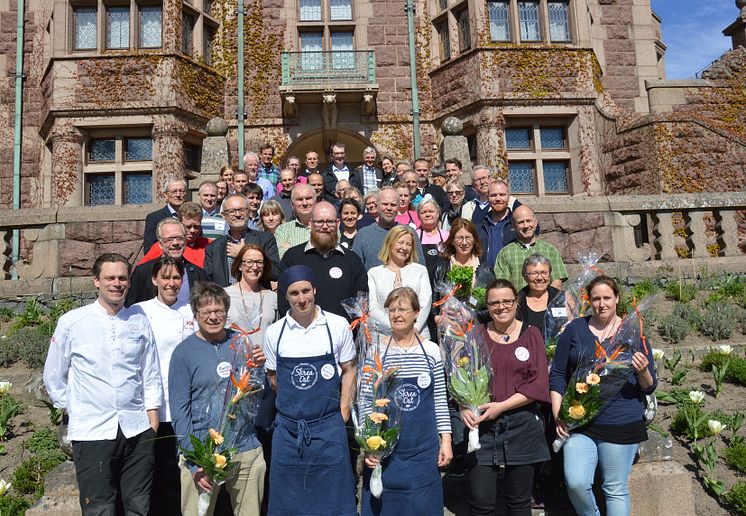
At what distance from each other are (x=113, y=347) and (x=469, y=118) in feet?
34.7

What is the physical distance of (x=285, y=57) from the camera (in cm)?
1315

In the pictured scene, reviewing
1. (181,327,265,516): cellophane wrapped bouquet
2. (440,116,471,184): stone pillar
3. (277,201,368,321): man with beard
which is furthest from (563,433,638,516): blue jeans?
(440,116,471,184): stone pillar

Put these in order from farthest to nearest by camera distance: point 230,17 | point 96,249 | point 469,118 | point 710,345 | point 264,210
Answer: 1. point 230,17
2. point 469,118
3. point 96,249
4. point 710,345
5. point 264,210

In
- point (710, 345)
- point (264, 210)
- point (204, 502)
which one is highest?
point (264, 210)

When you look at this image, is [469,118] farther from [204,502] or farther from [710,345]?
[204,502]

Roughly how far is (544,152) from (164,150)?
7935 mm

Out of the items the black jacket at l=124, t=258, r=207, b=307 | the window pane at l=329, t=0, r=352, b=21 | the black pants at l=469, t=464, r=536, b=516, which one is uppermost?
the window pane at l=329, t=0, r=352, b=21

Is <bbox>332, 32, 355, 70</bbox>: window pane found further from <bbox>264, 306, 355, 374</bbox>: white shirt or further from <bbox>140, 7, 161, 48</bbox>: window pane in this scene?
<bbox>264, 306, 355, 374</bbox>: white shirt

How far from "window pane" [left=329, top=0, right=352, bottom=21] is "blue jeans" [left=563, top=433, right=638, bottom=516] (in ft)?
40.4

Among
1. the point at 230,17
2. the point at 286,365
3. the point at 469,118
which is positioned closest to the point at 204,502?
the point at 286,365

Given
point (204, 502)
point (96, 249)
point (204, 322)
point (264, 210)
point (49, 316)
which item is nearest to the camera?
A: point (204, 502)

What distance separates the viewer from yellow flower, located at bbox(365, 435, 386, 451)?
3016 mm

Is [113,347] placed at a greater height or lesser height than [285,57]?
lesser

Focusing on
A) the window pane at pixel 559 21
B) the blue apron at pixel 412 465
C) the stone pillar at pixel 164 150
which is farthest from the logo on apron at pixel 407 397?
the window pane at pixel 559 21
